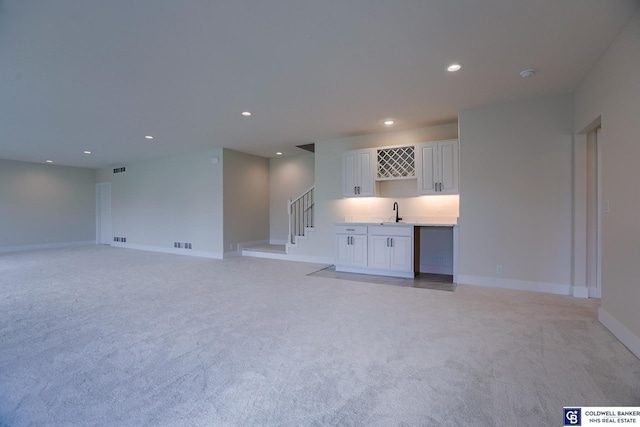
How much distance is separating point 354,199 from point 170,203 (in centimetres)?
517

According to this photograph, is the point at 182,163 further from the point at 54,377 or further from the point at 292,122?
the point at 54,377

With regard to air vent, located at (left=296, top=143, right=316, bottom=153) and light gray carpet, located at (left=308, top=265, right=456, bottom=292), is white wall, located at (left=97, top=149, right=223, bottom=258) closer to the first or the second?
air vent, located at (left=296, top=143, right=316, bottom=153)

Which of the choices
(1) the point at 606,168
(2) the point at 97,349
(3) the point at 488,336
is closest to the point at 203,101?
(2) the point at 97,349

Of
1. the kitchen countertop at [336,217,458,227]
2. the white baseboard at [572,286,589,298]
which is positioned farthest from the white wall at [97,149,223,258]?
the white baseboard at [572,286,589,298]

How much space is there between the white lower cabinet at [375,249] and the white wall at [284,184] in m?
2.84

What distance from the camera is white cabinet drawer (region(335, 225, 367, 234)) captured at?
218 inches

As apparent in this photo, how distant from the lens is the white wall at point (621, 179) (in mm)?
2461

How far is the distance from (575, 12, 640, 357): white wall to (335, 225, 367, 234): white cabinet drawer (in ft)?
10.5

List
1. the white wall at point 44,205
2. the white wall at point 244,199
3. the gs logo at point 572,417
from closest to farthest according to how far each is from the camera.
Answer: the gs logo at point 572,417 < the white wall at point 244,199 < the white wall at point 44,205

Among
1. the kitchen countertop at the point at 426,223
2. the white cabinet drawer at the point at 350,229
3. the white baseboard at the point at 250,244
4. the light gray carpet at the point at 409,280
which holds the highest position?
the kitchen countertop at the point at 426,223

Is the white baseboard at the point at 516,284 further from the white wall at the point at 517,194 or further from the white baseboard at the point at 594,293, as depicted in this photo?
the white baseboard at the point at 594,293

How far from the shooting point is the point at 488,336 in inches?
109

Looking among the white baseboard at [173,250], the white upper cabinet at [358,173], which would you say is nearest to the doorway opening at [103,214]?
the white baseboard at [173,250]

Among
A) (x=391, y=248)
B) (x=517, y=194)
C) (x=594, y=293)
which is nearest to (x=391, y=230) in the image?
(x=391, y=248)
